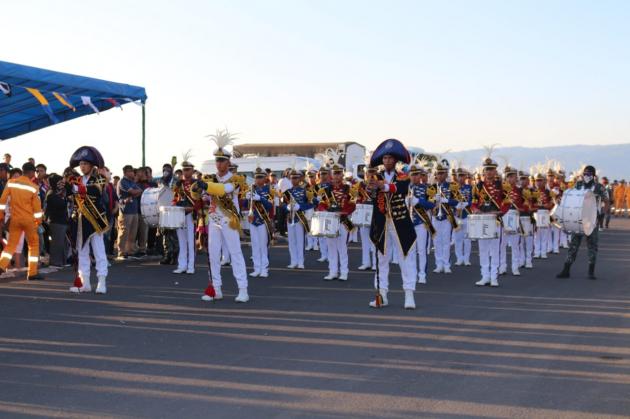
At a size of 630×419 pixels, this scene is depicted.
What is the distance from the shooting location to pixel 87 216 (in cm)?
1304

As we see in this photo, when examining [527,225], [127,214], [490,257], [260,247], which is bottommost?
[490,257]

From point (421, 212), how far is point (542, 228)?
24.9ft

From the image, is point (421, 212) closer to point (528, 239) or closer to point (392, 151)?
point (528, 239)

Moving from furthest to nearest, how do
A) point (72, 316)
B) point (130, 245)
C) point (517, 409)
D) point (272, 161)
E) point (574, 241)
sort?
point (272, 161), point (130, 245), point (574, 241), point (72, 316), point (517, 409)

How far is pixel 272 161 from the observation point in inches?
1430

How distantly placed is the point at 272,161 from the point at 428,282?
21.4 metres

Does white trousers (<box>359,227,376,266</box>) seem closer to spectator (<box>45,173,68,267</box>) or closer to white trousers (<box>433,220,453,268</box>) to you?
white trousers (<box>433,220,453,268</box>)

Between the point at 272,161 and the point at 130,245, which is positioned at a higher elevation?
the point at 272,161

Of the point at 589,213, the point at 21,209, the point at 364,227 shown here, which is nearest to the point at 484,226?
the point at 589,213

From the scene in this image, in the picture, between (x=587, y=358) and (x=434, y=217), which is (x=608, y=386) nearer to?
(x=587, y=358)

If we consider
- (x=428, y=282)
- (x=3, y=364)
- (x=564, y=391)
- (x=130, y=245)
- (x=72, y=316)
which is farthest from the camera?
(x=130, y=245)

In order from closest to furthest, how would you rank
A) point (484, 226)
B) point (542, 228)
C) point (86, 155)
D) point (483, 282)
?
point (86, 155) → point (484, 226) → point (483, 282) → point (542, 228)

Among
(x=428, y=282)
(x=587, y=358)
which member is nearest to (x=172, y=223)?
(x=428, y=282)

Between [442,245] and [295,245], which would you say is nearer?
[442,245]
